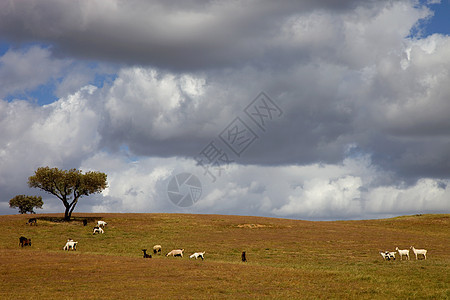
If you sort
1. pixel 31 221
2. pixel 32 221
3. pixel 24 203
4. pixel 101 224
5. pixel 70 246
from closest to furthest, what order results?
pixel 70 246, pixel 101 224, pixel 31 221, pixel 32 221, pixel 24 203

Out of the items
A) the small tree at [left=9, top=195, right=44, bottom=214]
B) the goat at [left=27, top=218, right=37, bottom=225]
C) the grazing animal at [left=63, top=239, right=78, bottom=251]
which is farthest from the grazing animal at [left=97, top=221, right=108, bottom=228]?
the small tree at [left=9, top=195, right=44, bottom=214]

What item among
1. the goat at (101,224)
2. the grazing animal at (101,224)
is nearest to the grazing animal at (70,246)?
the goat at (101,224)

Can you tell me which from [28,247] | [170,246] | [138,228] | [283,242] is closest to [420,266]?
[283,242]

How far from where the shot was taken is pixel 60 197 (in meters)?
81.1

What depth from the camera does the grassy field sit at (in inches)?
1054

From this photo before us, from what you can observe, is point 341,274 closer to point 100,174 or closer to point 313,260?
point 313,260

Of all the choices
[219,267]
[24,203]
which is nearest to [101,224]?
[219,267]

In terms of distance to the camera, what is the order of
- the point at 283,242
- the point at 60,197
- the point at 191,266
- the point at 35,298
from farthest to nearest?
1. the point at 60,197
2. the point at 283,242
3. the point at 191,266
4. the point at 35,298

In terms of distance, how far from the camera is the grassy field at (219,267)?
87.8 feet

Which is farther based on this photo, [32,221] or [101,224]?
[32,221]

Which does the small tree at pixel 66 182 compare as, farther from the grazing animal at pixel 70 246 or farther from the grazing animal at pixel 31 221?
the grazing animal at pixel 70 246

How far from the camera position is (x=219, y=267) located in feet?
117

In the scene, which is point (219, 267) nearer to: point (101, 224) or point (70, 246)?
point (70, 246)

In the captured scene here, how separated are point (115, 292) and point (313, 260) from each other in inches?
941
